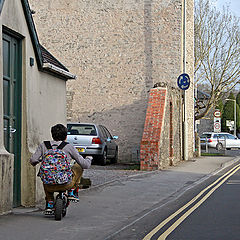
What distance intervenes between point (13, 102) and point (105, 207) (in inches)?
104

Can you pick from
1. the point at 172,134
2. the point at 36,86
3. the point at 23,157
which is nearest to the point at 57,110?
the point at 36,86

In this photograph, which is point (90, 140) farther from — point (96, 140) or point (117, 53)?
point (117, 53)

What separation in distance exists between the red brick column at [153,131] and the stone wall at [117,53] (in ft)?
15.1

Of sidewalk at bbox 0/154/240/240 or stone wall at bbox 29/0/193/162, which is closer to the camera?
sidewalk at bbox 0/154/240/240

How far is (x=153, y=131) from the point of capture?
68.6ft

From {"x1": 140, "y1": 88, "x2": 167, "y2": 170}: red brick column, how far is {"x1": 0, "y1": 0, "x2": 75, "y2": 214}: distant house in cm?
907

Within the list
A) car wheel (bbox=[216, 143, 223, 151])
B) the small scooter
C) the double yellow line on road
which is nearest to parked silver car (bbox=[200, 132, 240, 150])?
car wheel (bbox=[216, 143, 223, 151])

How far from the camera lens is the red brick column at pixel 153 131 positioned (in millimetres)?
20359

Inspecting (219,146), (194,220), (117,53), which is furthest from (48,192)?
(219,146)

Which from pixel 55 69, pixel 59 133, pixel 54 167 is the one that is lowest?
pixel 54 167

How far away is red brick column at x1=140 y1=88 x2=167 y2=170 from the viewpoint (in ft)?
66.8

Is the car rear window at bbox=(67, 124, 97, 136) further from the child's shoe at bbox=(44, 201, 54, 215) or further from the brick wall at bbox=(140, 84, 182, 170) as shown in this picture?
the child's shoe at bbox=(44, 201, 54, 215)

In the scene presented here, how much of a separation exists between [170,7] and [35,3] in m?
6.58

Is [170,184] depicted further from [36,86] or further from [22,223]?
[22,223]
